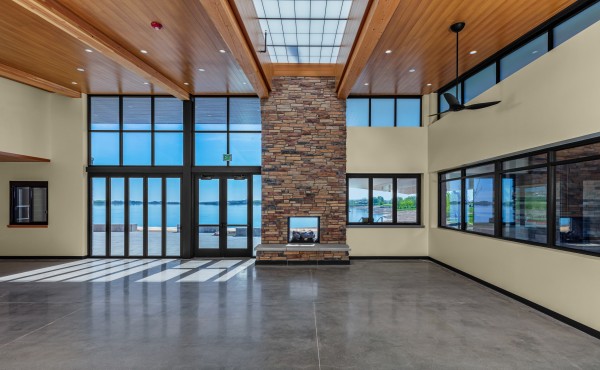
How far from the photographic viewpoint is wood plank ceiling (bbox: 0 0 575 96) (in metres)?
4.18

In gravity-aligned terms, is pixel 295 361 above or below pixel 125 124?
below

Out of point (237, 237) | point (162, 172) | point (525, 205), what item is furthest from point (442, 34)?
point (162, 172)

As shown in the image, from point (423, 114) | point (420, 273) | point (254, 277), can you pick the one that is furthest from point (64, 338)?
point (423, 114)

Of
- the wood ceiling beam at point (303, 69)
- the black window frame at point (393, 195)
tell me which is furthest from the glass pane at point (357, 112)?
the black window frame at point (393, 195)

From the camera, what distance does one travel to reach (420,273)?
256 inches

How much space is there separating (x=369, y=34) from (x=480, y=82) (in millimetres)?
3524

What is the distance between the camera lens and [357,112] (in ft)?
26.5

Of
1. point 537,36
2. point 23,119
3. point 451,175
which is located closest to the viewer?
point 537,36

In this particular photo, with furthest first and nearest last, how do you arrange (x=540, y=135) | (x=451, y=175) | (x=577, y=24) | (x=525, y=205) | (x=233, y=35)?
(x=451, y=175) → (x=525, y=205) → (x=233, y=35) → (x=540, y=135) → (x=577, y=24)

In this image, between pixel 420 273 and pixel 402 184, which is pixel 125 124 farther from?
pixel 420 273

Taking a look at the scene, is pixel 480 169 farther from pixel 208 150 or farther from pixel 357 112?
pixel 208 150

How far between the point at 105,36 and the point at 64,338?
178 inches

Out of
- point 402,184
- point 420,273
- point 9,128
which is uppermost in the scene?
point 9,128

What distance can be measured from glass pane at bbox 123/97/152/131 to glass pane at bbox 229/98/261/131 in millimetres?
2290
